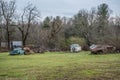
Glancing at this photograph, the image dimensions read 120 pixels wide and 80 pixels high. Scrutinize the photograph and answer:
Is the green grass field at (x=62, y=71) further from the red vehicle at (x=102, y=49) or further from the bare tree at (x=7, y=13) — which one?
the bare tree at (x=7, y=13)

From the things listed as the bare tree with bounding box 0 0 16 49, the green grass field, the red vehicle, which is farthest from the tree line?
the green grass field

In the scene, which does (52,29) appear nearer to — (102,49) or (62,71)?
(102,49)

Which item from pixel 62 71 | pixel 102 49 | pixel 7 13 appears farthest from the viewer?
pixel 7 13

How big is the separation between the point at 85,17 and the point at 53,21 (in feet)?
33.6

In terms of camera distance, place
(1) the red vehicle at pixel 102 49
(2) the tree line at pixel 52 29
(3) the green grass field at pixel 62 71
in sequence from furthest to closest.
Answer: (2) the tree line at pixel 52 29 < (1) the red vehicle at pixel 102 49 < (3) the green grass field at pixel 62 71

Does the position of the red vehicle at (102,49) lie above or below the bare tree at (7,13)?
below

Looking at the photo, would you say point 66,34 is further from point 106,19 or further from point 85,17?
point 106,19

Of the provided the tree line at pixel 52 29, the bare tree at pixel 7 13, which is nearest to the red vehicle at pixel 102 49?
the tree line at pixel 52 29

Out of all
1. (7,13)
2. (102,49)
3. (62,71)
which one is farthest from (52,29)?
(62,71)

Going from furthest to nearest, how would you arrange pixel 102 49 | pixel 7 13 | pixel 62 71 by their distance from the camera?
pixel 7 13
pixel 102 49
pixel 62 71

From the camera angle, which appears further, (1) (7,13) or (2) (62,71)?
(1) (7,13)

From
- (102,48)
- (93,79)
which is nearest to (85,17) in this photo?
(102,48)

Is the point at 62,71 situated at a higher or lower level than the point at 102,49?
higher

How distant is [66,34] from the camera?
5778cm
